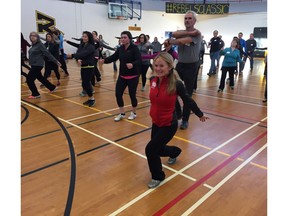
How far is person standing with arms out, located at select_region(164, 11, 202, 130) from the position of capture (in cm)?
396

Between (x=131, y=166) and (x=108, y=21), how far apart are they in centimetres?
1864

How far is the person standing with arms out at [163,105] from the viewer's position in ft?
8.86

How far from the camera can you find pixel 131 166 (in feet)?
10.6

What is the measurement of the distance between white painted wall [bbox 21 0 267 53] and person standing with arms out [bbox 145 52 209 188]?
50.7 feet

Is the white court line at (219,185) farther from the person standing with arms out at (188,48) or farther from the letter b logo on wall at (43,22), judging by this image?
the letter b logo on wall at (43,22)

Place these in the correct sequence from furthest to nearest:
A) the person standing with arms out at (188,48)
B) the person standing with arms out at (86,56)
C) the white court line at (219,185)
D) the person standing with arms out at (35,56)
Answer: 1. the person standing with arms out at (35,56)
2. the person standing with arms out at (86,56)
3. the person standing with arms out at (188,48)
4. the white court line at (219,185)

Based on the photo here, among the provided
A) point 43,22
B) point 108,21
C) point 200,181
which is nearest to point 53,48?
point 200,181

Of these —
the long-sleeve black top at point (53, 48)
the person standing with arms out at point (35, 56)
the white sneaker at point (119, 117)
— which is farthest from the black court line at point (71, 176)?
the long-sleeve black top at point (53, 48)

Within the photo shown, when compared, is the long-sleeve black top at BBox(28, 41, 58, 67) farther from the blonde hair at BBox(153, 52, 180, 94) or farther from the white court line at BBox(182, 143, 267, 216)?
the white court line at BBox(182, 143, 267, 216)

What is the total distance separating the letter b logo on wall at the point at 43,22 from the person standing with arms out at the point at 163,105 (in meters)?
15.7

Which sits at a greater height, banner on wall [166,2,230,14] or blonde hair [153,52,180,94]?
banner on wall [166,2,230,14]

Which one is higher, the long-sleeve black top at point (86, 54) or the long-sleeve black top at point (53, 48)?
the long-sleeve black top at point (53, 48)

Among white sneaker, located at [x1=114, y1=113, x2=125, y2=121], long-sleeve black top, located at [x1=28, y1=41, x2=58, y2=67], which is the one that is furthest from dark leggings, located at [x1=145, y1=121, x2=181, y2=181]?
long-sleeve black top, located at [x1=28, y1=41, x2=58, y2=67]
